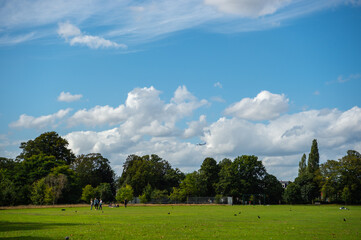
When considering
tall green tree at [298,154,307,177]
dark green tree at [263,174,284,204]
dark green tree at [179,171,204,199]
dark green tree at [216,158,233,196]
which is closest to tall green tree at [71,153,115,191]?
dark green tree at [179,171,204,199]

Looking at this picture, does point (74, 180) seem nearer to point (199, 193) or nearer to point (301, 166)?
point (199, 193)

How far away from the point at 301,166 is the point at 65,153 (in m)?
86.7

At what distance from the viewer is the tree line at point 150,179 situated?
309ft

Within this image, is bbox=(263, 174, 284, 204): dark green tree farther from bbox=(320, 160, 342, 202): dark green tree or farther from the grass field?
the grass field

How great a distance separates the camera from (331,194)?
107000mm

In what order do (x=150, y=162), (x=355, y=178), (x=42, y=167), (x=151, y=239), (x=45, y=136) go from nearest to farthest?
1. (x=151, y=239)
2. (x=42, y=167)
3. (x=355, y=178)
4. (x=45, y=136)
5. (x=150, y=162)

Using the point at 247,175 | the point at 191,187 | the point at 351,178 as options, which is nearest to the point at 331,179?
the point at 351,178

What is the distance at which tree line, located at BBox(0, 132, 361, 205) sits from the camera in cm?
9431

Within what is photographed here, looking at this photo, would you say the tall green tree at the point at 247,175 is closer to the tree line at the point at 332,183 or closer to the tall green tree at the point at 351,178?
the tree line at the point at 332,183

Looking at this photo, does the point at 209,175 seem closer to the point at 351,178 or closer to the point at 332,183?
the point at 332,183

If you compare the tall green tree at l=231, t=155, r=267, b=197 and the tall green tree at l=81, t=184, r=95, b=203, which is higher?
the tall green tree at l=231, t=155, r=267, b=197

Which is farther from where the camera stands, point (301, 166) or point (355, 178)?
point (301, 166)

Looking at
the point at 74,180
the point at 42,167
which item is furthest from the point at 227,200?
the point at 42,167

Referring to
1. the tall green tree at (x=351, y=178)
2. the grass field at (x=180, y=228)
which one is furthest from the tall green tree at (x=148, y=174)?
the grass field at (x=180, y=228)
